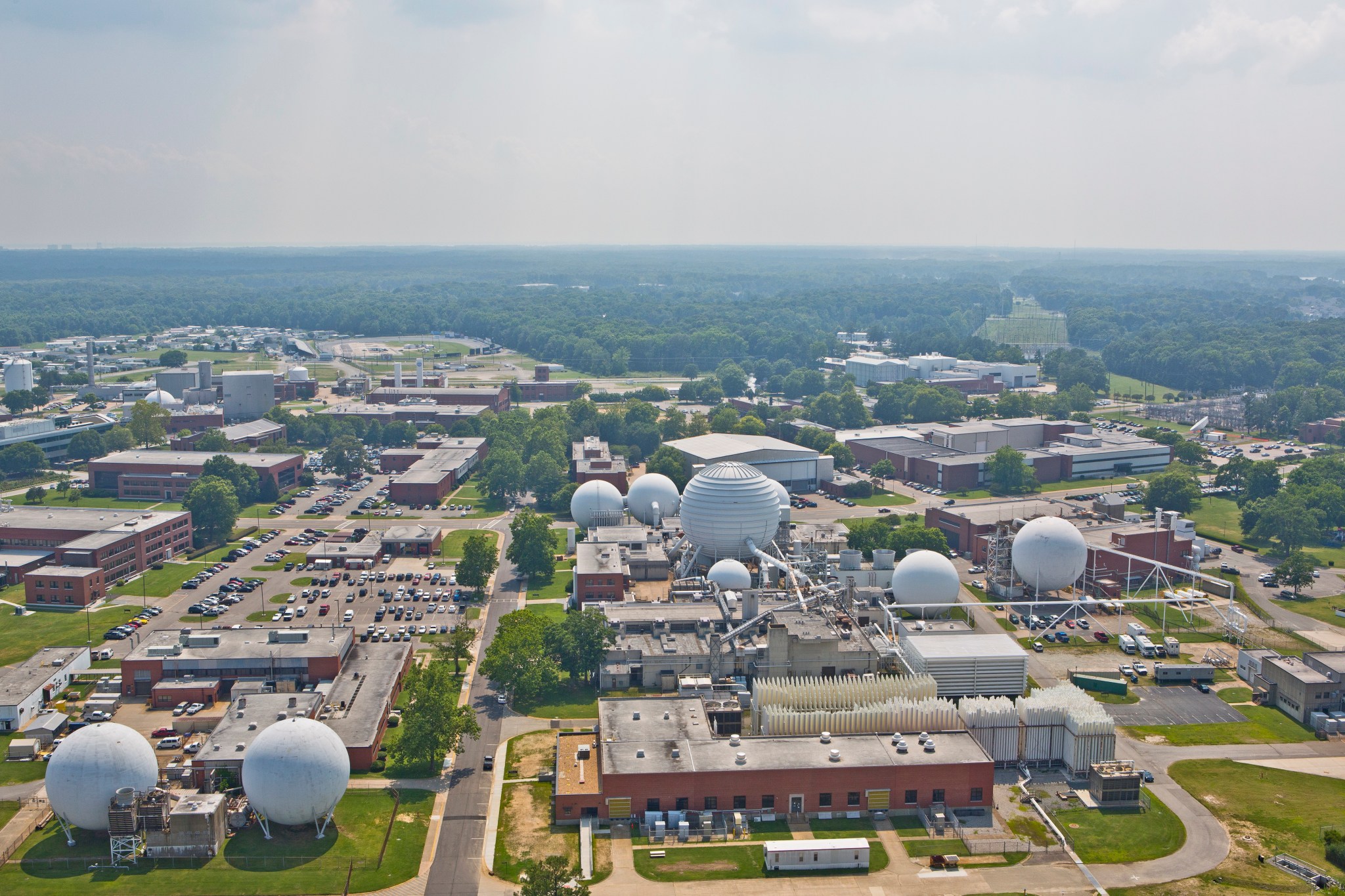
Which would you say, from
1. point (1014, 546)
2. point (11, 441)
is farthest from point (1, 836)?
point (11, 441)

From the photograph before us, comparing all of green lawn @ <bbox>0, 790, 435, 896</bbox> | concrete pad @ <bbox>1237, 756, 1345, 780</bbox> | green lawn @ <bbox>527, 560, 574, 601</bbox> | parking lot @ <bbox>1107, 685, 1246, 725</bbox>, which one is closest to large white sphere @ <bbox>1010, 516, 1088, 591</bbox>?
parking lot @ <bbox>1107, 685, 1246, 725</bbox>

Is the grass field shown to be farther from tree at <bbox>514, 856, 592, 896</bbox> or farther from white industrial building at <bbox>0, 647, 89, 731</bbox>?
white industrial building at <bbox>0, 647, 89, 731</bbox>

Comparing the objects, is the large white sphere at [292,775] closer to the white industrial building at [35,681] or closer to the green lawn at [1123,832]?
the white industrial building at [35,681]

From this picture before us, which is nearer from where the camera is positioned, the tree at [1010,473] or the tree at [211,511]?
the tree at [211,511]

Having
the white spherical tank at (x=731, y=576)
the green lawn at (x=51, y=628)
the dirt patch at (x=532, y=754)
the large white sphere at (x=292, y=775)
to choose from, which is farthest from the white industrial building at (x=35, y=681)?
the white spherical tank at (x=731, y=576)

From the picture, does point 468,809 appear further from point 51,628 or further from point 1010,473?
point 1010,473

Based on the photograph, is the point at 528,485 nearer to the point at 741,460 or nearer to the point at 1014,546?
the point at 741,460
